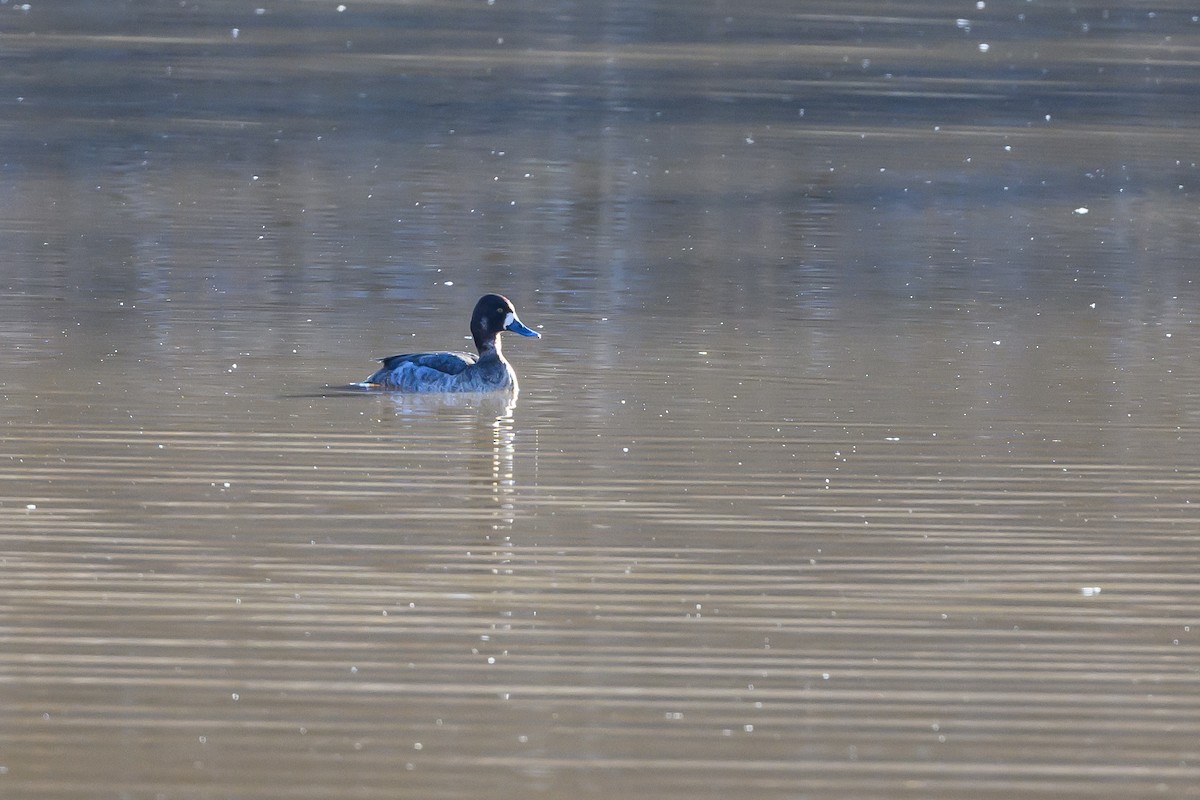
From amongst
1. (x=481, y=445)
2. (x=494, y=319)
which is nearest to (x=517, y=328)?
(x=494, y=319)

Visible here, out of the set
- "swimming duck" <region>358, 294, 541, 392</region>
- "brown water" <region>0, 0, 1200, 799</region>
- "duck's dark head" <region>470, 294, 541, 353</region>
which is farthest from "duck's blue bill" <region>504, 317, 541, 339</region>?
"swimming duck" <region>358, 294, 541, 392</region>

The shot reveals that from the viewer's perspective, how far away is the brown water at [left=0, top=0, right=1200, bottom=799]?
21.1 ft

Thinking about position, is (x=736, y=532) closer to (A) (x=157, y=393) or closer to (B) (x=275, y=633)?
(B) (x=275, y=633)

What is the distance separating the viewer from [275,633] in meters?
7.31

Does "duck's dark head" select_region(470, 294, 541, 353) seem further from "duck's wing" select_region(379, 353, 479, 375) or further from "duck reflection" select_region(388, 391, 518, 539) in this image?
"duck reflection" select_region(388, 391, 518, 539)

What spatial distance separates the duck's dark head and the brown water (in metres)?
0.26

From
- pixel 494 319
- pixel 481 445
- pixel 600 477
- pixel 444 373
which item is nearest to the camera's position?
pixel 600 477

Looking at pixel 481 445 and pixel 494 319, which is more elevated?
pixel 494 319

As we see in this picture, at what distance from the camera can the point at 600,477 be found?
9.89m

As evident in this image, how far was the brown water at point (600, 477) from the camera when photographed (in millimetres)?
6434

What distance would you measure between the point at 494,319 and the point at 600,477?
3.59 metres

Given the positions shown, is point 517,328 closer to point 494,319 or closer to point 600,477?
point 494,319

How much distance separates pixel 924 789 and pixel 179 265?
38.7 ft

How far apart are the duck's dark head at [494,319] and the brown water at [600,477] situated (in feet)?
0.85
